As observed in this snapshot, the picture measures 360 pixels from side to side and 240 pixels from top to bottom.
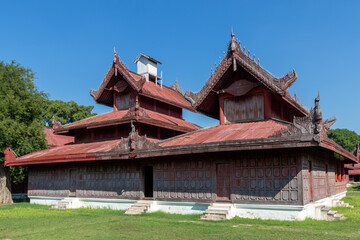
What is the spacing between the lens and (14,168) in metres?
26.3

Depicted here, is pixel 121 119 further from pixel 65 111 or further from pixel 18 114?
pixel 65 111


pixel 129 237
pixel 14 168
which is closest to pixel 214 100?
pixel 129 237

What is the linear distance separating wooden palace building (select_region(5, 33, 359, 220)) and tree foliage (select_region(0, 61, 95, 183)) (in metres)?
1.57

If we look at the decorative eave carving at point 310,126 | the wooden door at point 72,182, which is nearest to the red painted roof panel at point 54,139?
the wooden door at point 72,182

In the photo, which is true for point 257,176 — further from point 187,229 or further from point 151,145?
point 151,145

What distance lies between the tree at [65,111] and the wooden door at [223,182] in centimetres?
3946

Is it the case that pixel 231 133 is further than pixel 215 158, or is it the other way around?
pixel 231 133

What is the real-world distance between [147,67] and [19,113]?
11.3 meters

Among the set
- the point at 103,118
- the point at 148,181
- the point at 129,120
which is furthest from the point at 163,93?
the point at 148,181

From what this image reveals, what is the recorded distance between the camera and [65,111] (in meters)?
51.7

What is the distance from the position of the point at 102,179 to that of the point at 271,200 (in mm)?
10653

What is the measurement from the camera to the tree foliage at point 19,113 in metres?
23.7

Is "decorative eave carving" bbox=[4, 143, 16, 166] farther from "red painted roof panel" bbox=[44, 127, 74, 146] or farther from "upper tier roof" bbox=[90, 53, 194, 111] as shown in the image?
"red painted roof panel" bbox=[44, 127, 74, 146]

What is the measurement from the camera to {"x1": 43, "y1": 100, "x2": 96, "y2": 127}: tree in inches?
2030
